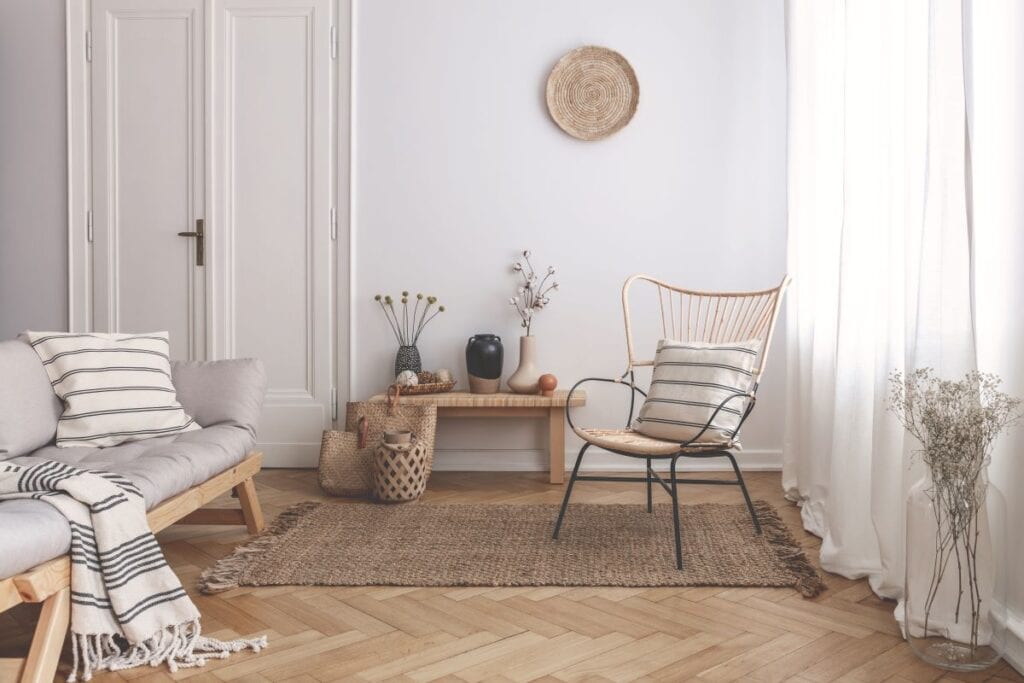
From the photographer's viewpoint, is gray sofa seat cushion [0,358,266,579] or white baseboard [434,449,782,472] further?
white baseboard [434,449,782,472]

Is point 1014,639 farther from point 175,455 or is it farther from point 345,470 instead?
point 345,470

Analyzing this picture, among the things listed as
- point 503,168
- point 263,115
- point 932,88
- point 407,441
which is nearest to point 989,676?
point 932,88

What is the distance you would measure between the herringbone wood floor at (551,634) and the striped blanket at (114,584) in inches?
2.4

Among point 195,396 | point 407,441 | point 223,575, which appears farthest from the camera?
point 407,441

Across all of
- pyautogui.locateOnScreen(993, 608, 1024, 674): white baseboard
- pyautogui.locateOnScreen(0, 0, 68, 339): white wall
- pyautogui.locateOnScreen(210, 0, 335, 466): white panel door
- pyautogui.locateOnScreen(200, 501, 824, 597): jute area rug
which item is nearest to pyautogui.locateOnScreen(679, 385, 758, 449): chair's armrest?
pyautogui.locateOnScreen(200, 501, 824, 597): jute area rug

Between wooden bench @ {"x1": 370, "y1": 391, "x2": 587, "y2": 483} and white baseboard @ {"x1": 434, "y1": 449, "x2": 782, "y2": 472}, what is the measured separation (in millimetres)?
268

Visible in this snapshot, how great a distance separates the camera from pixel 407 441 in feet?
12.1

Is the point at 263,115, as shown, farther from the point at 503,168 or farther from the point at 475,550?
the point at 475,550

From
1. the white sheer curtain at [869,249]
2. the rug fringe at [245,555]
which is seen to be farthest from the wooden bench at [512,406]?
the white sheer curtain at [869,249]

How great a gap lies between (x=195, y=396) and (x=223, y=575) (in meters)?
0.76

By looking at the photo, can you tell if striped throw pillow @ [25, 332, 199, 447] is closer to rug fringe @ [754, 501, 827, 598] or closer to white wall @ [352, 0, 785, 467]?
white wall @ [352, 0, 785, 467]

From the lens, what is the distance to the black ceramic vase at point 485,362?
4.12m

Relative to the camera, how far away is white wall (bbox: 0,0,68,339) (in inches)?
175

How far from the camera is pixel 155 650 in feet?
6.81
